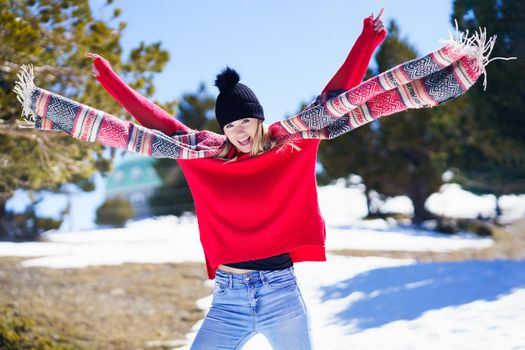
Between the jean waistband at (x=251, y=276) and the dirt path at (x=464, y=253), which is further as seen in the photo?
the dirt path at (x=464, y=253)

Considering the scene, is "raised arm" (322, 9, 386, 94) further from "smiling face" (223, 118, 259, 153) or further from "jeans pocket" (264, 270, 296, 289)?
"jeans pocket" (264, 270, 296, 289)

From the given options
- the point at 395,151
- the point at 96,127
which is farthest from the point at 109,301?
the point at 395,151

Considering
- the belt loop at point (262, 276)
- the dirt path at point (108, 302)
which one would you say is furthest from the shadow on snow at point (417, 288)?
the belt loop at point (262, 276)

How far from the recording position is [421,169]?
24625 millimetres

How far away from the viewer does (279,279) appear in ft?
8.53

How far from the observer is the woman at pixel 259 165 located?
2.54 m

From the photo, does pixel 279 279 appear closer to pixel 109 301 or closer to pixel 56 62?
pixel 56 62

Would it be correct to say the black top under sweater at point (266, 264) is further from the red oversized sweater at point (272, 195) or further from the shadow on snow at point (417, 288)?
the shadow on snow at point (417, 288)

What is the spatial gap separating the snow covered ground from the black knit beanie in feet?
3.13

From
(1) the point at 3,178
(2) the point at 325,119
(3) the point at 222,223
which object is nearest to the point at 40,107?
(3) the point at 222,223

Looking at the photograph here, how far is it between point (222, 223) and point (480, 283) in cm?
735

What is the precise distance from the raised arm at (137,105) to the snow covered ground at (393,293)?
1.18 metres

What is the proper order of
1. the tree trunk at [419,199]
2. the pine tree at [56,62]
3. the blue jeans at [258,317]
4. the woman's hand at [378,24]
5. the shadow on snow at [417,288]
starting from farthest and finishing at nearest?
1. the tree trunk at [419,199]
2. the shadow on snow at [417,288]
3. the pine tree at [56,62]
4. the woman's hand at [378,24]
5. the blue jeans at [258,317]

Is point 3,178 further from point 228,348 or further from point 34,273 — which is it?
point 228,348
